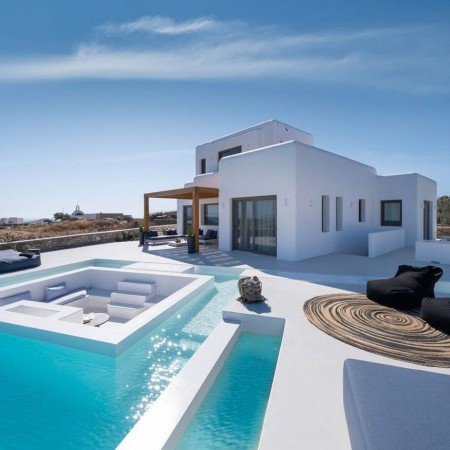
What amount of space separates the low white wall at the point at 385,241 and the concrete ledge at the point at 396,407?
11210mm

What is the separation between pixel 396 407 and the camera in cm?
227

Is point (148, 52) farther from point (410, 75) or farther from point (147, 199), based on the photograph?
point (410, 75)

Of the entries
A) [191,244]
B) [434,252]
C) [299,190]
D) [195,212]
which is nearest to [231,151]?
[195,212]

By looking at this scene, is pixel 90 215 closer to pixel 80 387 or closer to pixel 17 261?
pixel 17 261

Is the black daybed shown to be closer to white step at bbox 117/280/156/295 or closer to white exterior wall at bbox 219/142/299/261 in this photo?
white step at bbox 117/280/156/295

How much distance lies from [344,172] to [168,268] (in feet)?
33.5

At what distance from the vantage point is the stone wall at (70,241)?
1462 centimetres

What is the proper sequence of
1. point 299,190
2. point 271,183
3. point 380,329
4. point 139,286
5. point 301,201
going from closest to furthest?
point 380,329 < point 139,286 < point 299,190 < point 301,201 < point 271,183

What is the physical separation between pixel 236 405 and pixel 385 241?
13.2m

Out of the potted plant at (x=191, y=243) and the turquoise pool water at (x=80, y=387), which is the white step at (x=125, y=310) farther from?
the potted plant at (x=191, y=243)

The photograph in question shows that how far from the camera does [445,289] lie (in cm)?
789

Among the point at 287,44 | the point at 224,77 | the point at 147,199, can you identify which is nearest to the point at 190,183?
the point at 147,199

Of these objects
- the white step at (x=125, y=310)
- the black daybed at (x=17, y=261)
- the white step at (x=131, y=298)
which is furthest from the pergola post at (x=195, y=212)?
the black daybed at (x=17, y=261)

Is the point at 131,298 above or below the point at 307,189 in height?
below
